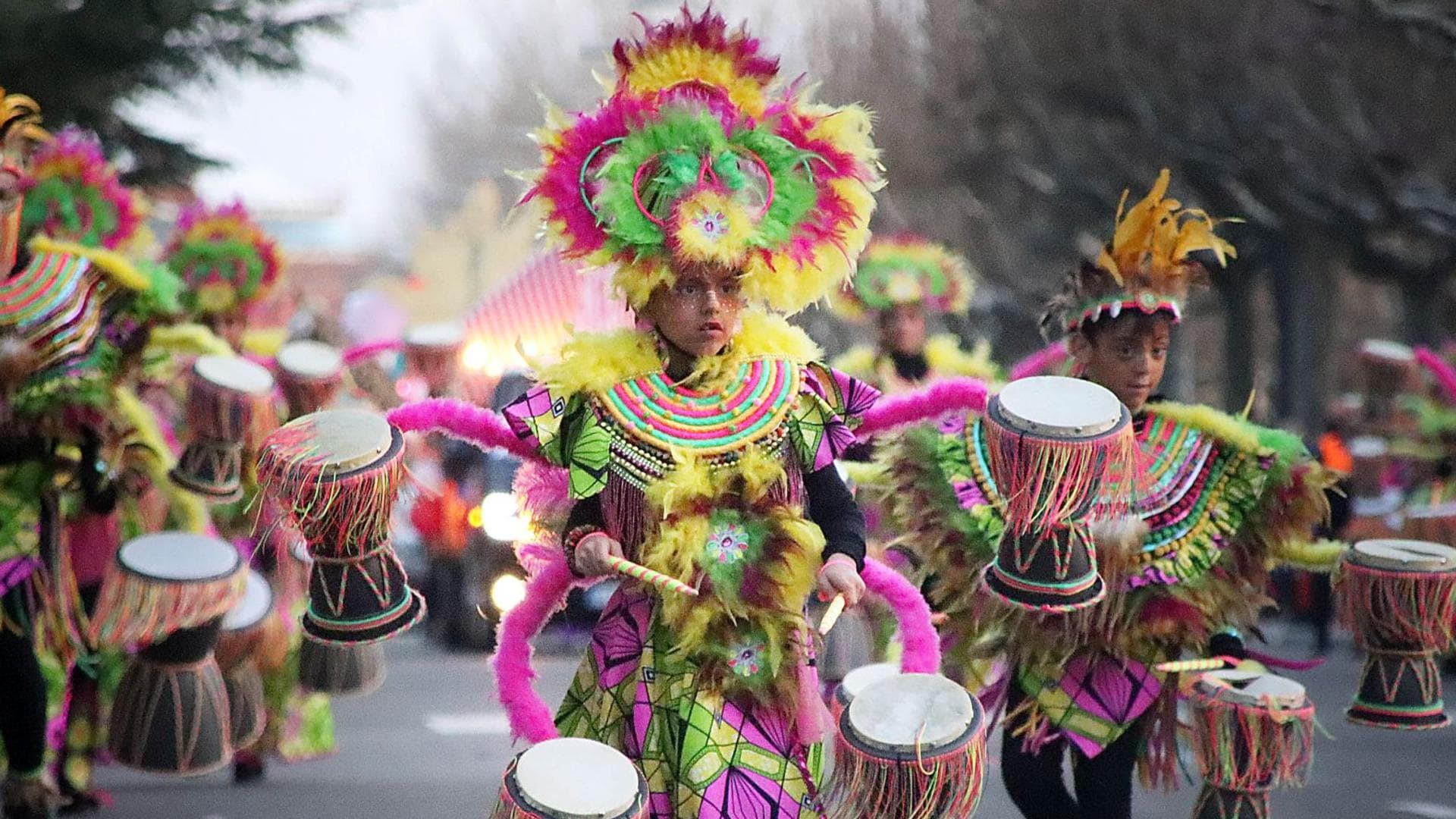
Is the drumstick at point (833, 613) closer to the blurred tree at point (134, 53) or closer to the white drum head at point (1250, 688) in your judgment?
the white drum head at point (1250, 688)

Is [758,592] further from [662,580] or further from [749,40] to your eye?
[749,40]

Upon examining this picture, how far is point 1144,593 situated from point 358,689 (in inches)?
171

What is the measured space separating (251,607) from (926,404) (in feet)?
13.0

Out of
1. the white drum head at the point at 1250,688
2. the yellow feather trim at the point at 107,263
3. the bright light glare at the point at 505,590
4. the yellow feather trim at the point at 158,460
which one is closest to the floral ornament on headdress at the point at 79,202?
the yellow feather trim at the point at 158,460

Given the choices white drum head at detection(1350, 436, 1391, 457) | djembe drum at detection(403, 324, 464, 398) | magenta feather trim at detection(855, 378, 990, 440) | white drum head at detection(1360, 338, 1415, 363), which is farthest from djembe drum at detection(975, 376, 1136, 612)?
white drum head at detection(1350, 436, 1391, 457)

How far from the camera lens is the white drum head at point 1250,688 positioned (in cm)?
600

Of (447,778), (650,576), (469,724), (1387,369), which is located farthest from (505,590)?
(650,576)

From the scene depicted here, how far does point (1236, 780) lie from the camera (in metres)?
5.98

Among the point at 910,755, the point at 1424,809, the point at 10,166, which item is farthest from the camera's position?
the point at 1424,809

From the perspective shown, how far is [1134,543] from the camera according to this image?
6.04 m

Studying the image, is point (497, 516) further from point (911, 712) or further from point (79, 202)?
point (911, 712)

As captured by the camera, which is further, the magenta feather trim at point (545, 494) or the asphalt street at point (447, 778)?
the asphalt street at point (447, 778)

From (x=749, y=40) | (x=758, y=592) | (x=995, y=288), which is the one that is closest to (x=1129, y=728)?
(x=758, y=592)

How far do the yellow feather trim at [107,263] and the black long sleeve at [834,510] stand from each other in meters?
3.07
